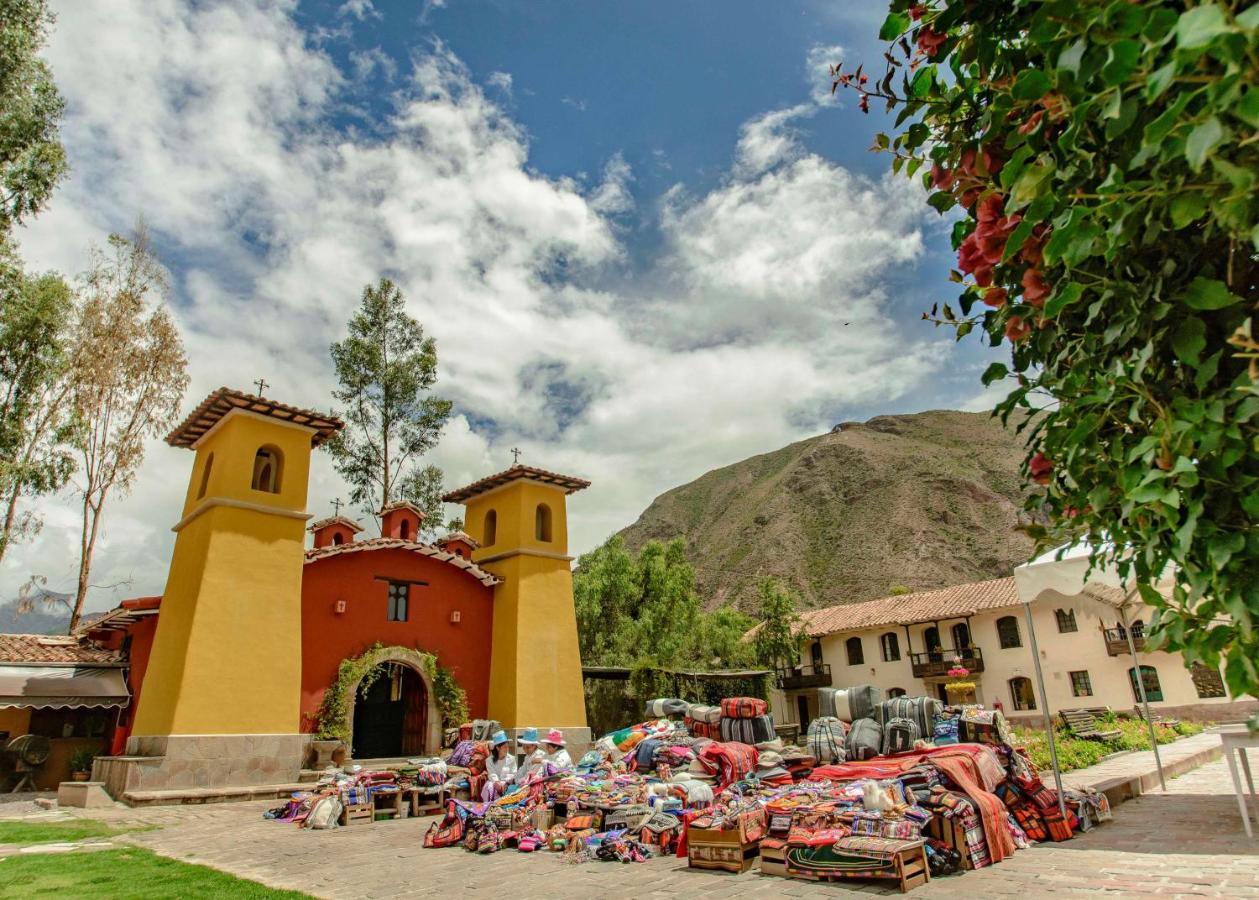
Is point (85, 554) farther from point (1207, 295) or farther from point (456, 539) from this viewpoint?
point (1207, 295)

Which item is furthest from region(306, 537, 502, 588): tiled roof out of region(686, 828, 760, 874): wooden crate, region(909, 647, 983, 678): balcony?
region(909, 647, 983, 678): balcony

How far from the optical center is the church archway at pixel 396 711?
15.2 m

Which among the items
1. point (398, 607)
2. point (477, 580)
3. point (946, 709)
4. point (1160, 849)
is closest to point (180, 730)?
point (398, 607)

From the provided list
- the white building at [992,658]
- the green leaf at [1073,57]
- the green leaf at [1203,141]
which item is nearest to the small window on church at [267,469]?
the green leaf at [1073,57]

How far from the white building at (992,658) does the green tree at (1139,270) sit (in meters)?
24.8

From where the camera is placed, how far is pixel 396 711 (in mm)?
16328

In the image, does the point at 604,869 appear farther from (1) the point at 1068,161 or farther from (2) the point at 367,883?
(1) the point at 1068,161

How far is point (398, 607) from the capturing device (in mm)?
16016

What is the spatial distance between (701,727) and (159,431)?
1793 cm

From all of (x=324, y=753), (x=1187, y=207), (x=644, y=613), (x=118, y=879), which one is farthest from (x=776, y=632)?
(x=1187, y=207)

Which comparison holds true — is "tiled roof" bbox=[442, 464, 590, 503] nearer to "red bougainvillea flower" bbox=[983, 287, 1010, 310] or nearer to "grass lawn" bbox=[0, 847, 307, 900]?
"grass lawn" bbox=[0, 847, 307, 900]

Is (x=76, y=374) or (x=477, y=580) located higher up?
(x=76, y=374)

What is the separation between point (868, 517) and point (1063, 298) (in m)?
79.8

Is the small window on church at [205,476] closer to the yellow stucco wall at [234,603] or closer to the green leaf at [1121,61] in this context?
the yellow stucco wall at [234,603]
